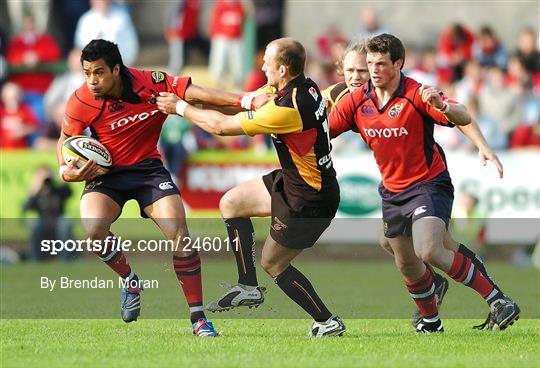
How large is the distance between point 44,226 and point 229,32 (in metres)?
5.52

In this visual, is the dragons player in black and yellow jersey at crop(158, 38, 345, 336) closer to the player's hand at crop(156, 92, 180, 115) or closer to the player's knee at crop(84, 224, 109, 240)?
the player's hand at crop(156, 92, 180, 115)

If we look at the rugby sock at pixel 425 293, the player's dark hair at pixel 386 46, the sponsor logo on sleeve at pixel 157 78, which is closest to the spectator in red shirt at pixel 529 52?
the rugby sock at pixel 425 293

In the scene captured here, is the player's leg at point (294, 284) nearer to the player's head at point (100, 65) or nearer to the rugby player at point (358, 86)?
the rugby player at point (358, 86)

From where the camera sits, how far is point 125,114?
34.5 ft

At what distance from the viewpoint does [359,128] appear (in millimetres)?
10336

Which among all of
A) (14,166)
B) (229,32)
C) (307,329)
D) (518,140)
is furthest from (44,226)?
(307,329)

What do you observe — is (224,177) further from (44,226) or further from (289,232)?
(289,232)

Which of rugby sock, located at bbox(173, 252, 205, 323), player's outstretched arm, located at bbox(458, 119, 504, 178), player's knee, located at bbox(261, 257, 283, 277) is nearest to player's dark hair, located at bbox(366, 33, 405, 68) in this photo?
Answer: player's outstretched arm, located at bbox(458, 119, 504, 178)

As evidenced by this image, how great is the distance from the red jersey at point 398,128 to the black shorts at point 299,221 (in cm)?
54

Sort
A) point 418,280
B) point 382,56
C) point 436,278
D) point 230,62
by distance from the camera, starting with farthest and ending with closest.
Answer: point 230,62 < point 436,278 < point 418,280 < point 382,56

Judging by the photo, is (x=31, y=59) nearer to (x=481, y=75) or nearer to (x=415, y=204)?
(x=481, y=75)

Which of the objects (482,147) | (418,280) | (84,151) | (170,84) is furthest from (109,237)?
(482,147)

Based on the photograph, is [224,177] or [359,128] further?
[224,177]

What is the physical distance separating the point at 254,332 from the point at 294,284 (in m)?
0.70
